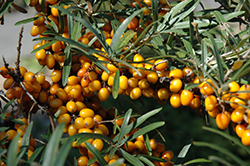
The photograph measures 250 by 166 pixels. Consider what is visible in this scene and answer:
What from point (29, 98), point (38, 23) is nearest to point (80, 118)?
point (29, 98)

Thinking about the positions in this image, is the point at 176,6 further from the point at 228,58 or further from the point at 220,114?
the point at 220,114

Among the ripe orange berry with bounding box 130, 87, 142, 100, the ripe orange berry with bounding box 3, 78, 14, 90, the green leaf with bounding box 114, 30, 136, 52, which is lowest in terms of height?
the ripe orange berry with bounding box 130, 87, 142, 100

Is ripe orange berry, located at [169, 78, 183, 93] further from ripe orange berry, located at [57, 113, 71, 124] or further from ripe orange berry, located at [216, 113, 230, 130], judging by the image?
ripe orange berry, located at [57, 113, 71, 124]

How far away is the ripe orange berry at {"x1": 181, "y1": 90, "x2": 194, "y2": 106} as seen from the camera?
1.90ft

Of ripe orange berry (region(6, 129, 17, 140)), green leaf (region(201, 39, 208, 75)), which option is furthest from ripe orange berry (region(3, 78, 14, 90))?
green leaf (region(201, 39, 208, 75))

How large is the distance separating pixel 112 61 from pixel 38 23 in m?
0.23

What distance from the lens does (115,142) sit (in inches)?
25.6

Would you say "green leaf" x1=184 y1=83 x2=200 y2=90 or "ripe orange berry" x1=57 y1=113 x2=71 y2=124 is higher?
"green leaf" x1=184 y1=83 x2=200 y2=90

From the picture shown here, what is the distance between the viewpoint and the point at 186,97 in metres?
0.58

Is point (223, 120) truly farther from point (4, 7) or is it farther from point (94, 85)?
point (4, 7)

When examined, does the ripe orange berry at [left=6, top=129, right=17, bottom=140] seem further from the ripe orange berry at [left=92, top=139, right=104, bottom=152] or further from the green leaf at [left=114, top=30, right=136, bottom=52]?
the green leaf at [left=114, top=30, right=136, bottom=52]

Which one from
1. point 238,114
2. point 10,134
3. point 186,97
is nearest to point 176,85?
point 186,97

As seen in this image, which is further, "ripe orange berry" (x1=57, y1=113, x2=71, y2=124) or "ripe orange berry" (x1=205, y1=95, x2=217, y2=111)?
"ripe orange berry" (x1=57, y1=113, x2=71, y2=124)

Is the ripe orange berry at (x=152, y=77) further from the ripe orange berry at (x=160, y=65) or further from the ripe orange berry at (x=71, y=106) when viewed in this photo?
the ripe orange berry at (x=71, y=106)
